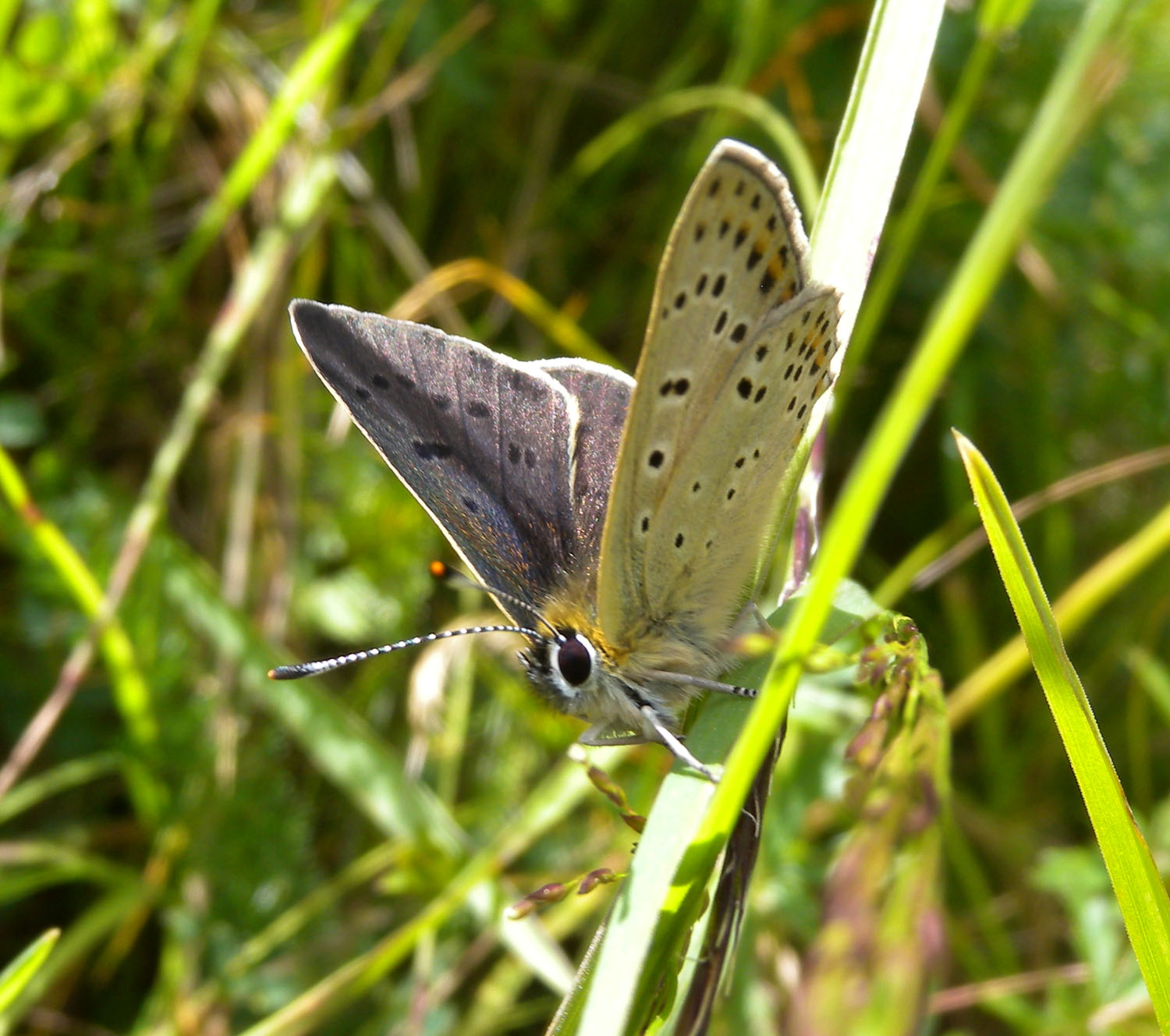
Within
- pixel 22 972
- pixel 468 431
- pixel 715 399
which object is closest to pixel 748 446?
pixel 715 399

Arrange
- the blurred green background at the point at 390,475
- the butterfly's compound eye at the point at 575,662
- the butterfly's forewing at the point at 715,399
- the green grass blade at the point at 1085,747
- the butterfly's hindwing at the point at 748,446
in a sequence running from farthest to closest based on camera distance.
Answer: the blurred green background at the point at 390,475
the butterfly's compound eye at the point at 575,662
the butterfly's hindwing at the point at 748,446
the butterfly's forewing at the point at 715,399
the green grass blade at the point at 1085,747

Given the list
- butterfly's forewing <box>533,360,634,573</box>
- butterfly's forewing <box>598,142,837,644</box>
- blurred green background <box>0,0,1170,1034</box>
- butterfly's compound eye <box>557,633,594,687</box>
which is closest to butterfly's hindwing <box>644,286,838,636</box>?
butterfly's forewing <box>598,142,837,644</box>

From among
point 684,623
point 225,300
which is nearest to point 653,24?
point 225,300

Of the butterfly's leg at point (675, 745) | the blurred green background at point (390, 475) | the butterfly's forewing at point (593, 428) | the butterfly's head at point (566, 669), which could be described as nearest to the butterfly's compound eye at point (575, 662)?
the butterfly's head at point (566, 669)

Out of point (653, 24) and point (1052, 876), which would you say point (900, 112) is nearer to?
point (1052, 876)

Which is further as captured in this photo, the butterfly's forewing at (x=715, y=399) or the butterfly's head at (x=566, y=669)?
the butterfly's head at (x=566, y=669)

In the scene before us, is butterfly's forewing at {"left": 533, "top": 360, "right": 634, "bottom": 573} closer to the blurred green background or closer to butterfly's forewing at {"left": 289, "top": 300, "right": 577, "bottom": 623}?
butterfly's forewing at {"left": 289, "top": 300, "right": 577, "bottom": 623}

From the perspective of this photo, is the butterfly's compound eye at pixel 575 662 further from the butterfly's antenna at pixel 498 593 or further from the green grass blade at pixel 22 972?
the green grass blade at pixel 22 972
